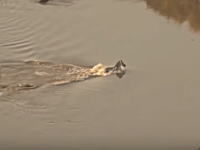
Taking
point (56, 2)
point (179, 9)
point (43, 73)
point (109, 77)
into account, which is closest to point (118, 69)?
point (109, 77)

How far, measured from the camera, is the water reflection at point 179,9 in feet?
40.8

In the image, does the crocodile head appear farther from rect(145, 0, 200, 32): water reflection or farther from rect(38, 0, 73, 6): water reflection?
rect(38, 0, 73, 6): water reflection

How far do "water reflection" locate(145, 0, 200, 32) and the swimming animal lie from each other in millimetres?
2935

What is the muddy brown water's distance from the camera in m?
8.38

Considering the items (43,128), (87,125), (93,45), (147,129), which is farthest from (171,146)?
(93,45)

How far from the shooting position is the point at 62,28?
36.8 feet

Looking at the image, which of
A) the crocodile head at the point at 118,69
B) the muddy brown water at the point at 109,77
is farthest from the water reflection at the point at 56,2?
the crocodile head at the point at 118,69

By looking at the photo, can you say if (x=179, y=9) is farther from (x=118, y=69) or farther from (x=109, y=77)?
(x=109, y=77)

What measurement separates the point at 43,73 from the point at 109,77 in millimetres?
1075

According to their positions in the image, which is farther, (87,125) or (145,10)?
(145,10)

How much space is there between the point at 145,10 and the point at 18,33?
305 centimetres

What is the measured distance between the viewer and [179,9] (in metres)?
13.0

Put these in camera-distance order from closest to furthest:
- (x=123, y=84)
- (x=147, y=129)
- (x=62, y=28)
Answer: (x=147, y=129)
(x=123, y=84)
(x=62, y=28)

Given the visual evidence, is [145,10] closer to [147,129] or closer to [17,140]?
[147,129]
